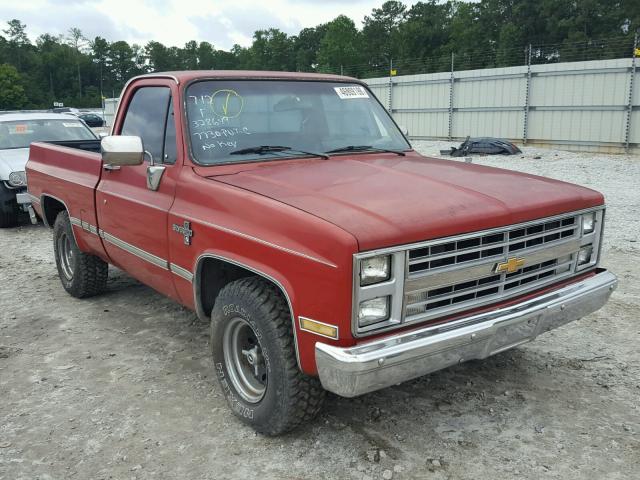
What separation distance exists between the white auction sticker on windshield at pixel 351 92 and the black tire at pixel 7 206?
6.52 metres

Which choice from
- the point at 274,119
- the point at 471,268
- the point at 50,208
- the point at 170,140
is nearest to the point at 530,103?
the point at 50,208

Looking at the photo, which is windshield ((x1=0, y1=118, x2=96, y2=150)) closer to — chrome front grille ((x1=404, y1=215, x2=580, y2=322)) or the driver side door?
the driver side door

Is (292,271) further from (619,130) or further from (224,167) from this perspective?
(619,130)

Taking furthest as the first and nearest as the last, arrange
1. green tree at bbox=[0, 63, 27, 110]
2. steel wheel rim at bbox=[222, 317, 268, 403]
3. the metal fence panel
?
green tree at bbox=[0, 63, 27, 110] → the metal fence panel → steel wheel rim at bbox=[222, 317, 268, 403]

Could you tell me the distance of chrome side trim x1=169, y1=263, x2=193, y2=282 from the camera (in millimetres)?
3638

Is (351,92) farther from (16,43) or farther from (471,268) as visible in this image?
(16,43)

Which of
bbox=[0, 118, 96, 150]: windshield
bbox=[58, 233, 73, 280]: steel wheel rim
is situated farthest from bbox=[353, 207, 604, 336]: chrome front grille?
bbox=[0, 118, 96, 150]: windshield

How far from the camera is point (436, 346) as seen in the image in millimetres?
2771

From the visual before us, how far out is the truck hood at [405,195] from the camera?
276 cm

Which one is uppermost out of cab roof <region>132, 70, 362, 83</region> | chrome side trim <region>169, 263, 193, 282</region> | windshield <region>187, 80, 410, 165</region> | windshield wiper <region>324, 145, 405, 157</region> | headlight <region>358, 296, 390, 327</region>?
cab roof <region>132, 70, 362, 83</region>

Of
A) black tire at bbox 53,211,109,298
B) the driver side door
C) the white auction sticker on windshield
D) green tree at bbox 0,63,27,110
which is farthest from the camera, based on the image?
green tree at bbox 0,63,27,110

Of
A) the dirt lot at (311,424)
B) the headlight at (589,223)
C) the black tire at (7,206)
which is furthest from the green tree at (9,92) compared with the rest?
the headlight at (589,223)

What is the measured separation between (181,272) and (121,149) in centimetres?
86

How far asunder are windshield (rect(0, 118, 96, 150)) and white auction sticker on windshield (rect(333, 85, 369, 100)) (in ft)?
21.6
